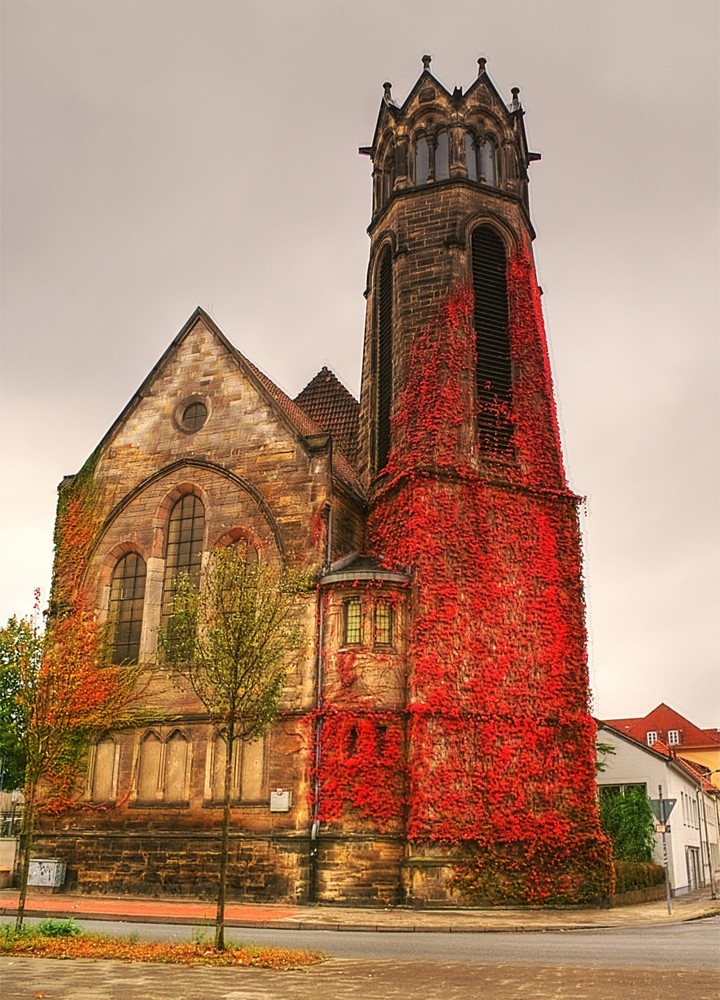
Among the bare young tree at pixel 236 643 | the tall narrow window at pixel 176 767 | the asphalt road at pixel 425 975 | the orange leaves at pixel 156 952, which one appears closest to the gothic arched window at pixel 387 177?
the bare young tree at pixel 236 643

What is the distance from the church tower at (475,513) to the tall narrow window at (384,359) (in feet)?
0.25

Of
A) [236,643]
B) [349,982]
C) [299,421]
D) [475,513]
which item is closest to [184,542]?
[299,421]

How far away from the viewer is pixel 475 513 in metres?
28.6

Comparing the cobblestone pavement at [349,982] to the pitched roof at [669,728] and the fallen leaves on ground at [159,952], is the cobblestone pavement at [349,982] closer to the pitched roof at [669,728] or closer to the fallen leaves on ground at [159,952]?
the fallen leaves on ground at [159,952]

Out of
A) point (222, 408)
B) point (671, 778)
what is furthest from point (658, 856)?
point (222, 408)

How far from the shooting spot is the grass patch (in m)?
12.7

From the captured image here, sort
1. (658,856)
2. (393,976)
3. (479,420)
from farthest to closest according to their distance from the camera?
(658,856), (479,420), (393,976)

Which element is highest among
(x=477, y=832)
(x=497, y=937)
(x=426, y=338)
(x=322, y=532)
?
(x=426, y=338)

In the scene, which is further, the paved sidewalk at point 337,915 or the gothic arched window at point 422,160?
the gothic arched window at point 422,160

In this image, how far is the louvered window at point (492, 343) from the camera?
3048 centimetres

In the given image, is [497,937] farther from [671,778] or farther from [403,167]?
[671,778]

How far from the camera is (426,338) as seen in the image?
102 feet

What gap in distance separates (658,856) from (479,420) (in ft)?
68.9

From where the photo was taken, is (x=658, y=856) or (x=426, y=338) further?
(x=658, y=856)
